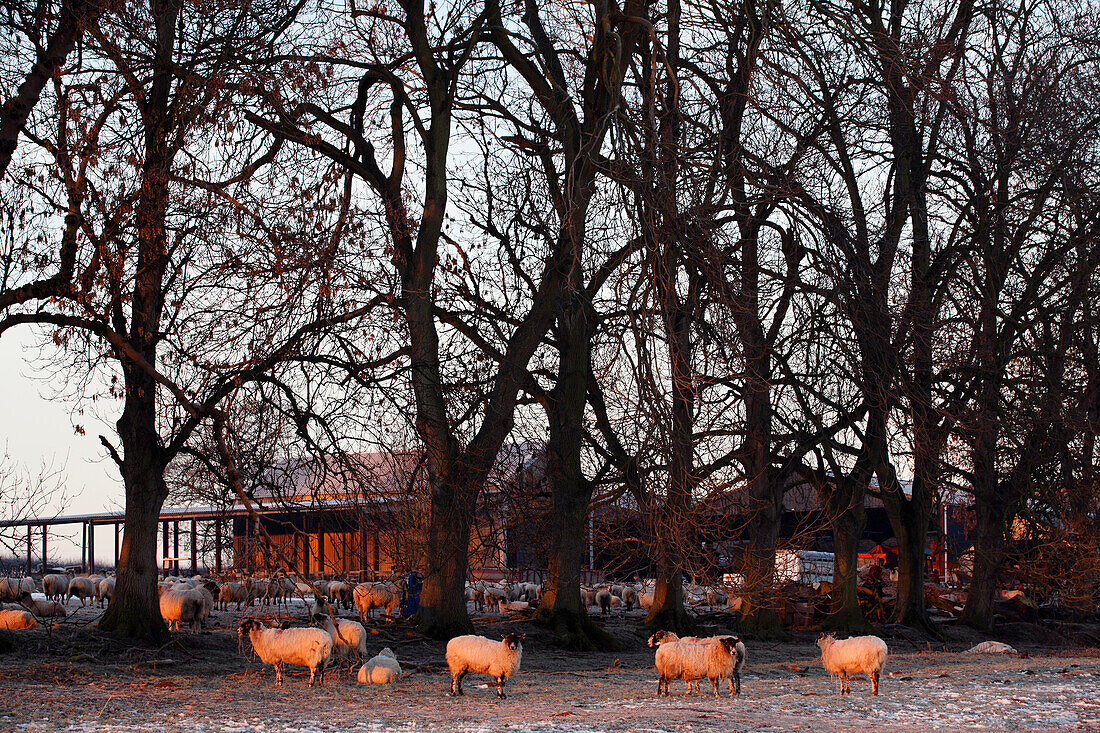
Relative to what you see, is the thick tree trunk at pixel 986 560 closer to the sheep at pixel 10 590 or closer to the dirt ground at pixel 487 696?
the dirt ground at pixel 487 696

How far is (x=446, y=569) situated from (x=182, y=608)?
4.79 meters

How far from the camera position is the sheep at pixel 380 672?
1278cm

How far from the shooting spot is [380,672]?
505 inches

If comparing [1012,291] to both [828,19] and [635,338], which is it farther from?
[635,338]

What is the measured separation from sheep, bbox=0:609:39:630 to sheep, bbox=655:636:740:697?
33.8 feet

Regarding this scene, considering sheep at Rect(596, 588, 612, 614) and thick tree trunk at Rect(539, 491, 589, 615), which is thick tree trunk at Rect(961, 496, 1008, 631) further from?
sheep at Rect(596, 588, 612, 614)

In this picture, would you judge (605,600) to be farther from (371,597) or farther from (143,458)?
(143,458)

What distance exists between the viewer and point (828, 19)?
10.3 metres

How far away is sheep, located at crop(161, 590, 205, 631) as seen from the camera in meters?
18.7

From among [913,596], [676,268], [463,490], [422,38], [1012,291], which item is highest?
[422,38]

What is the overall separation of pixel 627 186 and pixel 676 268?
773mm

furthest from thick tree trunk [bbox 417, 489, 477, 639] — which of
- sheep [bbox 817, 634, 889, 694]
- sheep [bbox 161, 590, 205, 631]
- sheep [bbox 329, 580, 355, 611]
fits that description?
sheep [bbox 329, 580, 355, 611]

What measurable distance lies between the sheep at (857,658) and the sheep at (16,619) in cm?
1194

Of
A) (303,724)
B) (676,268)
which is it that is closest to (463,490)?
(303,724)
